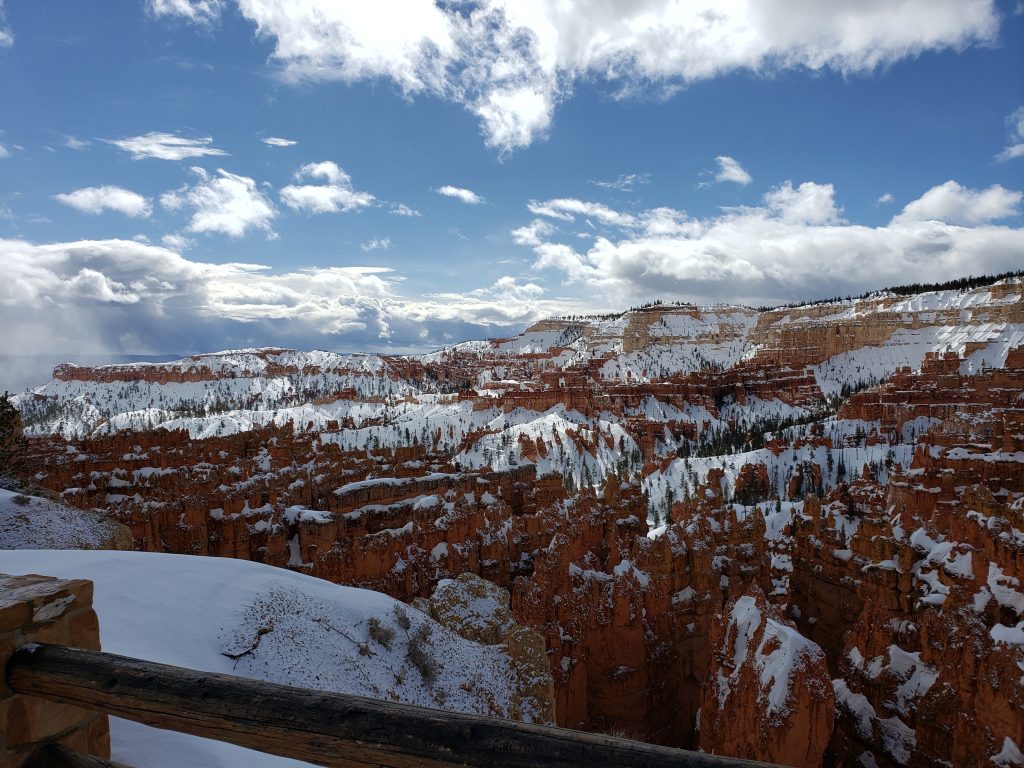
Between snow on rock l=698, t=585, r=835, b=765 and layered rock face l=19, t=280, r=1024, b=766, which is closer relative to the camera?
snow on rock l=698, t=585, r=835, b=765

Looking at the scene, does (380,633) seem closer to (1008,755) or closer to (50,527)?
(1008,755)

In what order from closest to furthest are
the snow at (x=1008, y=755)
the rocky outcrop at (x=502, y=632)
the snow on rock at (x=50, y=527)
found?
the rocky outcrop at (x=502, y=632) < the snow at (x=1008, y=755) < the snow on rock at (x=50, y=527)

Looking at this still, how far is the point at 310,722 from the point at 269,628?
706 centimetres

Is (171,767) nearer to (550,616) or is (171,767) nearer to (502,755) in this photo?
(502,755)

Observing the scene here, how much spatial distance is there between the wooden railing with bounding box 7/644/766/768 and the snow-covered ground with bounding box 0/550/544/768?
274 centimetres

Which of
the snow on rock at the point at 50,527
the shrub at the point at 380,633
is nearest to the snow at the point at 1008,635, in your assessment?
the shrub at the point at 380,633

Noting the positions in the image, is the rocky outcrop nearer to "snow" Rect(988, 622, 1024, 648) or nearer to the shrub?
the shrub

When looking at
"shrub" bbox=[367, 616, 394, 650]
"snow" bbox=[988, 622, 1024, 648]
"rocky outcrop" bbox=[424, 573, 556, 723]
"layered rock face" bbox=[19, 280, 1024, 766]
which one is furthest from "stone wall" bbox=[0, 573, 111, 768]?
"snow" bbox=[988, 622, 1024, 648]

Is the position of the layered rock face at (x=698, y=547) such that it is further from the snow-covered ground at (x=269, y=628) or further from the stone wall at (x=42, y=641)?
the stone wall at (x=42, y=641)

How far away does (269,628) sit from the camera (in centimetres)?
820

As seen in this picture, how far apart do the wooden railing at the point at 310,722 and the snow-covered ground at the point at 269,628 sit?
2735mm

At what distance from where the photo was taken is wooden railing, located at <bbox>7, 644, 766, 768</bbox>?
6.21 feet

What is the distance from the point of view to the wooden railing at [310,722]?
189 cm

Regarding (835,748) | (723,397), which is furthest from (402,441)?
(835,748)
